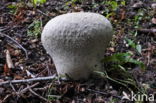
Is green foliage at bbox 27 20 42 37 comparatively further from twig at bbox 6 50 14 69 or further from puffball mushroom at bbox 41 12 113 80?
puffball mushroom at bbox 41 12 113 80

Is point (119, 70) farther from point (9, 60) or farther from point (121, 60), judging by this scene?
point (9, 60)

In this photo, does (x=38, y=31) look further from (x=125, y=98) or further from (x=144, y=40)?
(x=125, y=98)

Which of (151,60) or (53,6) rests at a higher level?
(53,6)

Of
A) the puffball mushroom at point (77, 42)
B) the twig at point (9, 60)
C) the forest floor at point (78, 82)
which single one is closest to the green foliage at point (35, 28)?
the forest floor at point (78, 82)

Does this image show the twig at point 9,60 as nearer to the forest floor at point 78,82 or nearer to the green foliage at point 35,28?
the forest floor at point 78,82

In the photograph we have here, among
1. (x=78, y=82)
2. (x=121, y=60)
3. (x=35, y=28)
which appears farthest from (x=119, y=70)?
(x=35, y=28)

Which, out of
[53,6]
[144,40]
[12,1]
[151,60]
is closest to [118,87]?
[151,60]
